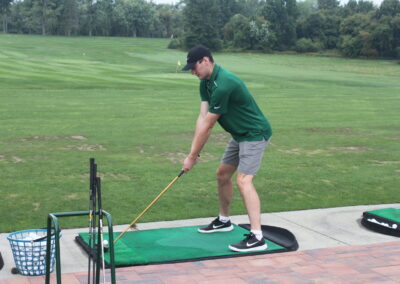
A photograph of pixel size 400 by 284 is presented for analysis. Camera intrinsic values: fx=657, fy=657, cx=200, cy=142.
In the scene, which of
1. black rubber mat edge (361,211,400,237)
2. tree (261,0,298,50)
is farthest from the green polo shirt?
tree (261,0,298,50)

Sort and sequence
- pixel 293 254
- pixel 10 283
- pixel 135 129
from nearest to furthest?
1. pixel 10 283
2. pixel 293 254
3. pixel 135 129

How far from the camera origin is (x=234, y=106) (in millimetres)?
A: 6281

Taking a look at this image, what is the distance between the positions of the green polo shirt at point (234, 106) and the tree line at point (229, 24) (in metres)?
71.4

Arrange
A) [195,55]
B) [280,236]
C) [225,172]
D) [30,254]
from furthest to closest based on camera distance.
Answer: [225,172], [280,236], [195,55], [30,254]

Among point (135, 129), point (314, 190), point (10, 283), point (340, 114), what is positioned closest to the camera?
point (10, 283)

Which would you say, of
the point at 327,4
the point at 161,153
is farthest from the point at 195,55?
the point at 327,4

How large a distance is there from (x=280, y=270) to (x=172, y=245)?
46.0 inches

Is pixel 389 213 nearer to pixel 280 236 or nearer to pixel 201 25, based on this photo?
pixel 280 236

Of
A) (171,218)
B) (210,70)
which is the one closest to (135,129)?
(171,218)

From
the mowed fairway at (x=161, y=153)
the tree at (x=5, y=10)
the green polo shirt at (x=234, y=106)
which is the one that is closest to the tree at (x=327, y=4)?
the tree at (x=5, y=10)

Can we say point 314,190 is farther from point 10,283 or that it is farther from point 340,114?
point 340,114

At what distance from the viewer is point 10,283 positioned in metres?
5.10

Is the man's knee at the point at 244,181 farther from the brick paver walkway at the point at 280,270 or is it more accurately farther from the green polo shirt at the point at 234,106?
the brick paver walkway at the point at 280,270

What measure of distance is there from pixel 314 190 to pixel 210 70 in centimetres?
348
